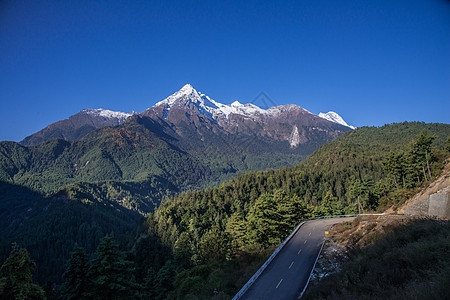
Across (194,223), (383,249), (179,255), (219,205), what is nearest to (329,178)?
(219,205)

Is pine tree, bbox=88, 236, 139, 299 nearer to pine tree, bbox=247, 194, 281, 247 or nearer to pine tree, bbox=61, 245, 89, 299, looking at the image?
pine tree, bbox=61, 245, 89, 299

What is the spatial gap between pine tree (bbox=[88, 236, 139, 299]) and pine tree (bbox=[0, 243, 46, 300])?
16.3 feet

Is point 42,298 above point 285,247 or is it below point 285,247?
above

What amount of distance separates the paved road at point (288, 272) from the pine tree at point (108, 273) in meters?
12.5

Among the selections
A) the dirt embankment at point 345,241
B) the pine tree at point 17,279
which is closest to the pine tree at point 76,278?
the pine tree at point 17,279

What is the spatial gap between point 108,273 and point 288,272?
15997 millimetres

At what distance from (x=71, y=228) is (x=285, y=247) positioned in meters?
205

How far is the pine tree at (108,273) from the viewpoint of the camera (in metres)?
21.0

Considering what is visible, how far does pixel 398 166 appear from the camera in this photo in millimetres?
46406

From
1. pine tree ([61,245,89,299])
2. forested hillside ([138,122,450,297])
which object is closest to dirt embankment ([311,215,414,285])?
forested hillside ([138,122,450,297])

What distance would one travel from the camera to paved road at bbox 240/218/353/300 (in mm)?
15164

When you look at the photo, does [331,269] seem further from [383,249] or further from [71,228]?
[71,228]

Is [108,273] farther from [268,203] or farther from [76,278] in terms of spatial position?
[268,203]

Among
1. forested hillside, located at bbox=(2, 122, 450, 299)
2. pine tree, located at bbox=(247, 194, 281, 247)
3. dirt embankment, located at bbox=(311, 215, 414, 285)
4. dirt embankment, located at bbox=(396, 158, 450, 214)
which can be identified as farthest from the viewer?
pine tree, located at bbox=(247, 194, 281, 247)
